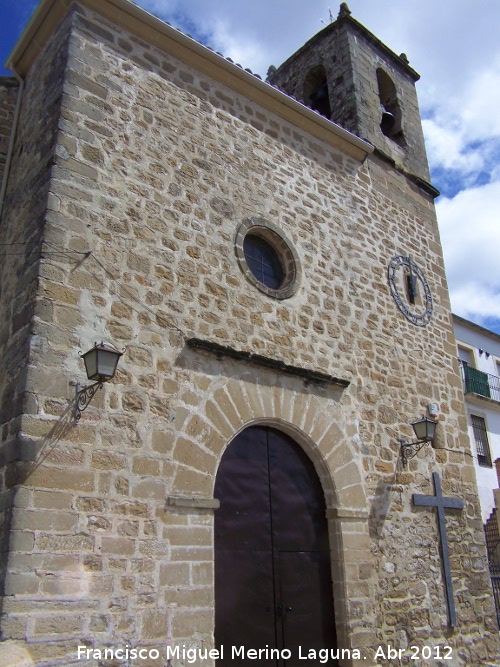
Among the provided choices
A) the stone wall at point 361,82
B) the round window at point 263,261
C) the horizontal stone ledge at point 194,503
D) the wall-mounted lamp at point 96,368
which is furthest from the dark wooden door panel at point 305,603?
the stone wall at point 361,82

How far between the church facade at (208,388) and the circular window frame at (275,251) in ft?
0.10

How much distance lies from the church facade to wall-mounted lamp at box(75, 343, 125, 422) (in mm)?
76

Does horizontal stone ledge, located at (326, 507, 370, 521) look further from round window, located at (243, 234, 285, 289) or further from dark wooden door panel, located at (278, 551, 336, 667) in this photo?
round window, located at (243, 234, 285, 289)

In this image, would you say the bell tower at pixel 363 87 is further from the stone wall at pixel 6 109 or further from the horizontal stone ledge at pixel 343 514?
the horizontal stone ledge at pixel 343 514

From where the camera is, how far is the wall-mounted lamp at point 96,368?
4.32 m

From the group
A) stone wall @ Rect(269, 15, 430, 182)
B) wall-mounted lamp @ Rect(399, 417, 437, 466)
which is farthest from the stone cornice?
wall-mounted lamp @ Rect(399, 417, 437, 466)

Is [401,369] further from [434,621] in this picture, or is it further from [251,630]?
[251,630]

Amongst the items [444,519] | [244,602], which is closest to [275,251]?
[244,602]

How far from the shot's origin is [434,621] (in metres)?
6.56

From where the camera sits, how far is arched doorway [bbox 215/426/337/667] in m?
5.09

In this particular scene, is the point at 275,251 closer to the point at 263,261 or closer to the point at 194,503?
the point at 263,261

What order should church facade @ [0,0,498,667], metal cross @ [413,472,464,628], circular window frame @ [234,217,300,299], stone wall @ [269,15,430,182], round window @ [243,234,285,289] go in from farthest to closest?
stone wall @ [269,15,430,182], metal cross @ [413,472,464,628], round window @ [243,234,285,289], circular window frame @ [234,217,300,299], church facade @ [0,0,498,667]

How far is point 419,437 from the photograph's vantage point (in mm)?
6906

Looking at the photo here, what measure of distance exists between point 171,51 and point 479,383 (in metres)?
14.4
